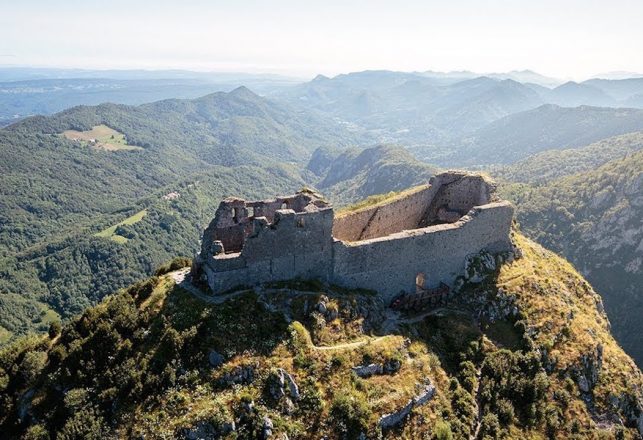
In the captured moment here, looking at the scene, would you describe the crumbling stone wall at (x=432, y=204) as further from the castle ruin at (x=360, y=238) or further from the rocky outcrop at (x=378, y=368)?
the rocky outcrop at (x=378, y=368)

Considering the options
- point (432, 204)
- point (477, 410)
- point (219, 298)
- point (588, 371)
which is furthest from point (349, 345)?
point (432, 204)

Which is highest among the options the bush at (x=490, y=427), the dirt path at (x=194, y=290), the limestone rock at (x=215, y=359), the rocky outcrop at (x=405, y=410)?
the dirt path at (x=194, y=290)

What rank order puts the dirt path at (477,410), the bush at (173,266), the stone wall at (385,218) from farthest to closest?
the stone wall at (385,218) < the bush at (173,266) < the dirt path at (477,410)

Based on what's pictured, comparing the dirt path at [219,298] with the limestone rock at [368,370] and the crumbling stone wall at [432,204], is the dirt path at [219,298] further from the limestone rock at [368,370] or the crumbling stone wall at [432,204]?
the crumbling stone wall at [432,204]

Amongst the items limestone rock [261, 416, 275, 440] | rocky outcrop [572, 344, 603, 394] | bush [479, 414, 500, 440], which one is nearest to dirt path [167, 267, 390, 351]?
limestone rock [261, 416, 275, 440]

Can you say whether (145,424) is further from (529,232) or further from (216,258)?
(529,232)

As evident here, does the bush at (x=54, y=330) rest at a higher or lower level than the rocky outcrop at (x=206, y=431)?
lower

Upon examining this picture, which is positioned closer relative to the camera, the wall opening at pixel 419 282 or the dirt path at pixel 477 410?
the dirt path at pixel 477 410

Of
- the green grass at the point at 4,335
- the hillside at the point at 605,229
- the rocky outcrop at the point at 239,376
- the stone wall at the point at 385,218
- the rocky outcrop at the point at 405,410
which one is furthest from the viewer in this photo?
the green grass at the point at 4,335

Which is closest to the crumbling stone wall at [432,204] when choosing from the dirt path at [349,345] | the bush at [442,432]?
the dirt path at [349,345]
